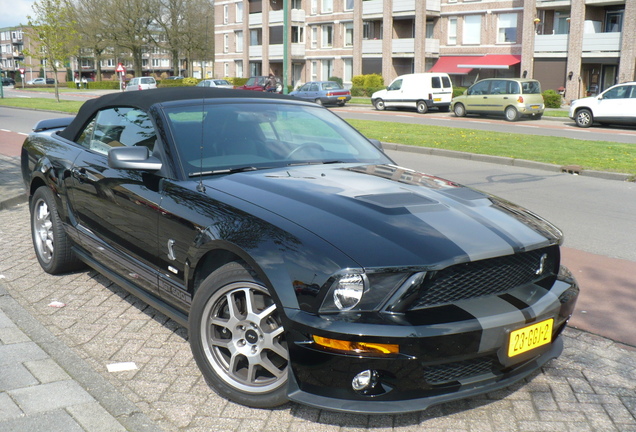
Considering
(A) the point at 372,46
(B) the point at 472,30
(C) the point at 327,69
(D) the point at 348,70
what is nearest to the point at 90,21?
(C) the point at 327,69

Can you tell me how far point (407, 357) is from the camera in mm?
2848

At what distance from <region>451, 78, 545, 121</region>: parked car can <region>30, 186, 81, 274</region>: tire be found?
25.0 m

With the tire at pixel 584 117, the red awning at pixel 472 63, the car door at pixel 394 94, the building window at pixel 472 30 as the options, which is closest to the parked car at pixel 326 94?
the car door at pixel 394 94

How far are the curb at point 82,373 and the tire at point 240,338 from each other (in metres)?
0.41

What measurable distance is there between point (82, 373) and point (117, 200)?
1.17 m

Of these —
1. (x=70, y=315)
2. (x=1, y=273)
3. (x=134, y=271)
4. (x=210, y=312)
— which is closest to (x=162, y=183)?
(x=134, y=271)

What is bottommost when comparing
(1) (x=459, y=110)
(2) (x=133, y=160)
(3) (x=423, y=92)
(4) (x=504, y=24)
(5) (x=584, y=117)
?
(5) (x=584, y=117)

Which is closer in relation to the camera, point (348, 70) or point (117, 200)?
point (117, 200)

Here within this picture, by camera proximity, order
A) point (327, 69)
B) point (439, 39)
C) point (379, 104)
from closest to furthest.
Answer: point (379, 104) → point (439, 39) → point (327, 69)

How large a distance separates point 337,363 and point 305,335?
0.18m

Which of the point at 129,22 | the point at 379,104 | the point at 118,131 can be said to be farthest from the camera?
the point at 129,22

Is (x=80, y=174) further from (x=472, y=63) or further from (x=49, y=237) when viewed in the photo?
(x=472, y=63)

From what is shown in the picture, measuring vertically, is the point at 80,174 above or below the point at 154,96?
below

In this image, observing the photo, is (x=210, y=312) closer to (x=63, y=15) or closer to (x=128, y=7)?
(x=63, y=15)
